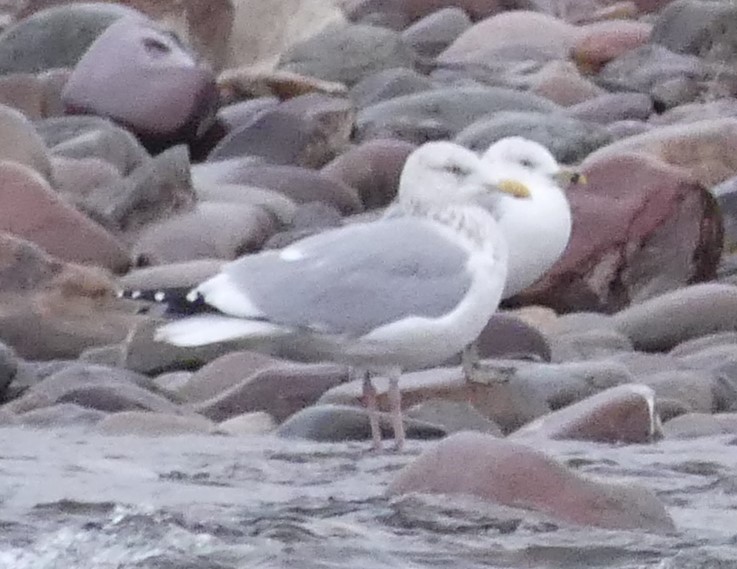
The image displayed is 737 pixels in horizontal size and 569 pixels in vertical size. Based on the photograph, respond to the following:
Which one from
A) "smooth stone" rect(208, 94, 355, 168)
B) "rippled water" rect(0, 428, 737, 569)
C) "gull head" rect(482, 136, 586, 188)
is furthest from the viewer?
"smooth stone" rect(208, 94, 355, 168)

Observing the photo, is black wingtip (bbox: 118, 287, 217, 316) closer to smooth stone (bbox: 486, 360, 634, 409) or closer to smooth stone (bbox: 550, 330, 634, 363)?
smooth stone (bbox: 486, 360, 634, 409)

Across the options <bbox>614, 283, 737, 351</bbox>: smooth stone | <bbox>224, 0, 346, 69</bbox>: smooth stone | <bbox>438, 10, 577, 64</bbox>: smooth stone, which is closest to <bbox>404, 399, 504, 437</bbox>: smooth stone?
<bbox>614, 283, 737, 351</bbox>: smooth stone

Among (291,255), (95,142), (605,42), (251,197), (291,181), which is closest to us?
A: (291,255)

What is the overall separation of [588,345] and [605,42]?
8103 millimetres

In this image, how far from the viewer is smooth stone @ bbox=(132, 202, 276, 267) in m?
9.57

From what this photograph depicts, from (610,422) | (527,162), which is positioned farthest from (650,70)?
(610,422)

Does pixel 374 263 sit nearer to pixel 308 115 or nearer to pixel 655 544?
pixel 655 544

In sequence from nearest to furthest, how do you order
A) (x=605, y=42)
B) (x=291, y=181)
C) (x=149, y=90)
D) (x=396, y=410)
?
(x=396, y=410) < (x=291, y=181) < (x=149, y=90) < (x=605, y=42)

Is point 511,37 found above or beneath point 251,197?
above

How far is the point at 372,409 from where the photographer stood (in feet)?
19.0

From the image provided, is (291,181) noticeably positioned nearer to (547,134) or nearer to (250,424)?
(547,134)

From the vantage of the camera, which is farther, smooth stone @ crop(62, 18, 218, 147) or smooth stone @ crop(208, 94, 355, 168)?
smooth stone @ crop(62, 18, 218, 147)

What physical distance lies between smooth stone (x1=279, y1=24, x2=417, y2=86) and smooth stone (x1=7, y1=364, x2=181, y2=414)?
772cm

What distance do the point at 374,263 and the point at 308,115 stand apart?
6451mm
